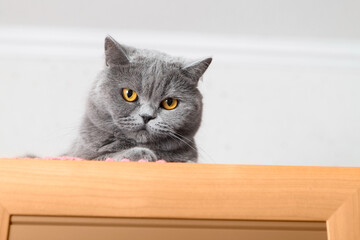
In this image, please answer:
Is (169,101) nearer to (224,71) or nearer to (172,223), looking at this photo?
(172,223)

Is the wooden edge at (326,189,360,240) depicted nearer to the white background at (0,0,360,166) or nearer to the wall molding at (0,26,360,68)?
the white background at (0,0,360,166)

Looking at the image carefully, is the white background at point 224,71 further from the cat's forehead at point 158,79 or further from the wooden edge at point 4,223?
the wooden edge at point 4,223

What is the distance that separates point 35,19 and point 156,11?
17.4 inches

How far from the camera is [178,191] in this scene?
0.59 m

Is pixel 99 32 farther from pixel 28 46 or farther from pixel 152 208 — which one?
pixel 152 208

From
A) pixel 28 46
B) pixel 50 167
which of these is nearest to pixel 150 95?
pixel 50 167

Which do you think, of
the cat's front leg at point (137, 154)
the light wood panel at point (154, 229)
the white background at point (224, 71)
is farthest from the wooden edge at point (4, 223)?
the white background at point (224, 71)

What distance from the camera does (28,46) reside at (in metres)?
Result: 1.41

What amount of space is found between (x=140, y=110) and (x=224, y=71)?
2.54 feet

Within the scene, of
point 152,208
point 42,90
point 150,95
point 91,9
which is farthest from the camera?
point 42,90

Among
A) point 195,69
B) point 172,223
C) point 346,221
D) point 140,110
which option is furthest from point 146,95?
point 346,221

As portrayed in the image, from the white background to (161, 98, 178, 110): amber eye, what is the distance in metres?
0.54

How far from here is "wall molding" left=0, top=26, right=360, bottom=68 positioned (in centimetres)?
140

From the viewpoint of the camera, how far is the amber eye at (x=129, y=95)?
758 millimetres
